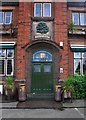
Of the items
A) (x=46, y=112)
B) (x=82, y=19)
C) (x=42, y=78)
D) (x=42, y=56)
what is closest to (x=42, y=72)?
(x=42, y=78)

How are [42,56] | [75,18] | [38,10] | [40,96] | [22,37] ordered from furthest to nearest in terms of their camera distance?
[75,18] → [38,10] → [42,56] → [22,37] → [40,96]

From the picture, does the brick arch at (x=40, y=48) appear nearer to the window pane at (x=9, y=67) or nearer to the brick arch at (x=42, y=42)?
the brick arch at (x=42, y=42)

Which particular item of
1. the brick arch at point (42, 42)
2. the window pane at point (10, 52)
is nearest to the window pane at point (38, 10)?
the brick arch at point (42, 42)

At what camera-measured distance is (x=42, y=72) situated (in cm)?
1864

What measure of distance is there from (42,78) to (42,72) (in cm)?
45

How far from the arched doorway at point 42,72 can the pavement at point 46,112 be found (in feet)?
10.2

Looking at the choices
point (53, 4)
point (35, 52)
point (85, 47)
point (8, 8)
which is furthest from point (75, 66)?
point (8, 8)

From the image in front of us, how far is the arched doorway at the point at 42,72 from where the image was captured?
18.5m

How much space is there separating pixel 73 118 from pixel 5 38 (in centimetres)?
979

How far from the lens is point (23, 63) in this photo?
730 inches

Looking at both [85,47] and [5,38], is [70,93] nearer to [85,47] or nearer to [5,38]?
[85,47]

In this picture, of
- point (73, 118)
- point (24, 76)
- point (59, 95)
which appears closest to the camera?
point (73, 118)

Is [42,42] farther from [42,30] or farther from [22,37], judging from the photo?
[22,37]

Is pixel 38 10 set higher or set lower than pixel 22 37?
higher
